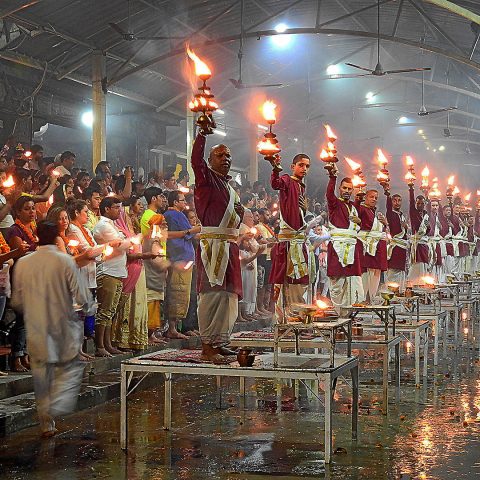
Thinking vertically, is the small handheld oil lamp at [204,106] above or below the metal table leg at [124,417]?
above

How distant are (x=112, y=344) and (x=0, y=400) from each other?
2.73 meters

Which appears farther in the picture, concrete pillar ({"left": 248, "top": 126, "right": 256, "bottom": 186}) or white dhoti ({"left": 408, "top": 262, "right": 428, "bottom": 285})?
concrete pillar ({"left": 248, "top": 126, "right": 256, "bottom": 186})

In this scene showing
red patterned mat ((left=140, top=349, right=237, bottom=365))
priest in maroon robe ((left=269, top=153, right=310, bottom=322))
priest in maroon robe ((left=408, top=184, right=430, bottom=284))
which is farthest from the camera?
priest in maroon robe ((left=408, top=184, right=430, bottom=284))

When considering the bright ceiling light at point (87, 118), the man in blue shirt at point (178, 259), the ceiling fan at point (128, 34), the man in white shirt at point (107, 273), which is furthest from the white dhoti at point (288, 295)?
the bright ceiling light at point (87, 118)

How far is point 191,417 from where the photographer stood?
335 inches

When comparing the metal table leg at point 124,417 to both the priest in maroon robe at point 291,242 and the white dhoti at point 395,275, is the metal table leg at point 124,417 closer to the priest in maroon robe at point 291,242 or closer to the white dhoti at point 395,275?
the priest in maroon robe at point 291,242

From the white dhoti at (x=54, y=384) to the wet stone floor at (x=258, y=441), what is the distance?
0.99 feet

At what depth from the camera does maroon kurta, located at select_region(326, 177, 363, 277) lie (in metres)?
12.1

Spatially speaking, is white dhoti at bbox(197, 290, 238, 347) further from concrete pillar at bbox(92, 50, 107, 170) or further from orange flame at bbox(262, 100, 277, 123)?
concrete pillar at bbox(92, 50, 107, 170)

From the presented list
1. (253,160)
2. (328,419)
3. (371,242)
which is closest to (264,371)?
(328,419)

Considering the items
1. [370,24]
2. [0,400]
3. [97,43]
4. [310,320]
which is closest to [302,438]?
[310,320]

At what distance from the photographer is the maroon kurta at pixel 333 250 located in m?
12.1

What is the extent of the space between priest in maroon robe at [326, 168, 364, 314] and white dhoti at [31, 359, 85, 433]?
547 cm

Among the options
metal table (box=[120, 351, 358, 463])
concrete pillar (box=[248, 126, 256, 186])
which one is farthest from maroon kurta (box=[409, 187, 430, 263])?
concrete pillar (box=[248, 126, 256, 186])
